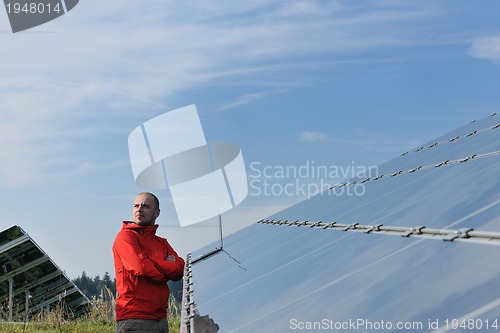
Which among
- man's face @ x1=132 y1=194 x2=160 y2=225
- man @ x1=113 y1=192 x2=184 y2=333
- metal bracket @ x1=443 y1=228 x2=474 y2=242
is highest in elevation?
metal bracket @ x1=443 y1=228 x2=474 y2=242

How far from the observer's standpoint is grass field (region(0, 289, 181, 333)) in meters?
9.62

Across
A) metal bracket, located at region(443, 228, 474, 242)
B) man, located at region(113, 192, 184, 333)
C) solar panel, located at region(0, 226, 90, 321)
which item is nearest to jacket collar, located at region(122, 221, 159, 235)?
man, located at region(113, 192, 184, 333)

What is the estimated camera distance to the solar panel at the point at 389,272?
1921 millimetres

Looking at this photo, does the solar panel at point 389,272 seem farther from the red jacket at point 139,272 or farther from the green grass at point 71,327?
the green grass at point 71,327

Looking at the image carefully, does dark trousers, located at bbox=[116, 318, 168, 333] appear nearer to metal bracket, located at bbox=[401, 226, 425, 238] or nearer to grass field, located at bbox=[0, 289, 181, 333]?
metal bracket, located at bbox=[401, 226, 425, 238]

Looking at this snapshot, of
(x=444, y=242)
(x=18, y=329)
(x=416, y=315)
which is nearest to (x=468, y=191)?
(x=444, y=242)

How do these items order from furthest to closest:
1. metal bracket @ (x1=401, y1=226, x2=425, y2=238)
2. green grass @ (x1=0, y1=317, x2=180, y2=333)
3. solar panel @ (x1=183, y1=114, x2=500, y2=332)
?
green grass @ (x1=0, y1=317, x2=180, y2=333), metal bracket @ (x1=401, y1=226, x2=425, y2=238), solar panel @ (x1=183, y1=114, x2=500, y2=332)

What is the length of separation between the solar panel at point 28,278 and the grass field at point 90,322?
2206mm

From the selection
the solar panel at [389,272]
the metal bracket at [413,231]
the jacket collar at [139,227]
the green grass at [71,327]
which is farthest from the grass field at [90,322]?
the metal bracket at [413,231]

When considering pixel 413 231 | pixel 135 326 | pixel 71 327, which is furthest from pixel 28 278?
pixel 413 231

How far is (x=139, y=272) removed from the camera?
4.62 metres

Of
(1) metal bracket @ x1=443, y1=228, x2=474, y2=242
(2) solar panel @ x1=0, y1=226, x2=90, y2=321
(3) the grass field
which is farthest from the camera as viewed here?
(2) solar panel @ x1=0, y1=226, x2=90, y2=321

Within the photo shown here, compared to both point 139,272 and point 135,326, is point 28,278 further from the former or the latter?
point 139,272

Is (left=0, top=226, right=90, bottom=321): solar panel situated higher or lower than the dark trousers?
lower
